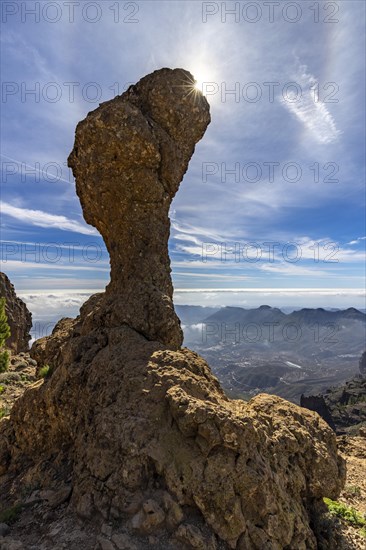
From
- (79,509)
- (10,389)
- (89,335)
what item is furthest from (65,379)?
(10,389)

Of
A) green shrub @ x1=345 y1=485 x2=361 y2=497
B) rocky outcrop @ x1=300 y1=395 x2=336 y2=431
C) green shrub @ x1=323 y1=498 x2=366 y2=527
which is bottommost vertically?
rocky outcrop @ x1=300 y1=395 x2=336 y2=431

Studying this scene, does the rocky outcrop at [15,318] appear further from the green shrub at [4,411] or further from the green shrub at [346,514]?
the green shrub at [346,514]

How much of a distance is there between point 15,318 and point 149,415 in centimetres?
7866

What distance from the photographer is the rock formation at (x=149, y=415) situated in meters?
8.34

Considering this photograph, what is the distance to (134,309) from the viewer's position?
44.7 feet

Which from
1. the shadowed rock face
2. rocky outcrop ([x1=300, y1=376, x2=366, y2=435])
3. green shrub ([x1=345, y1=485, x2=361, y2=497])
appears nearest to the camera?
the shadowed rock face

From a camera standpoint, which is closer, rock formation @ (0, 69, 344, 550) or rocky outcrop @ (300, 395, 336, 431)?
rock formation @ (0, 69, 344, 550)

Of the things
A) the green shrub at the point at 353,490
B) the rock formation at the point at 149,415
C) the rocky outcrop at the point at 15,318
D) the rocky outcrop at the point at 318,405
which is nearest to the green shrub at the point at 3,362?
the rock formation at the point at 149,415

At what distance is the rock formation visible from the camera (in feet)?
27.3

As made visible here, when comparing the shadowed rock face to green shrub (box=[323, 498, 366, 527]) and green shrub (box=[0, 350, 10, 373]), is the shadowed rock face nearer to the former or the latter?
green shrub (box=[323, 498, 366, 527])

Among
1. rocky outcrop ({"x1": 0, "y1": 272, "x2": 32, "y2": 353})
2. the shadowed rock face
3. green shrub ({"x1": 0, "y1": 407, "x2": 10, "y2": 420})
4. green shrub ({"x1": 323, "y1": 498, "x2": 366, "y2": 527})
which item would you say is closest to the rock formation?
the shadowed rock face

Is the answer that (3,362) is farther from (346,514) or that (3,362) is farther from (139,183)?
(346,514)

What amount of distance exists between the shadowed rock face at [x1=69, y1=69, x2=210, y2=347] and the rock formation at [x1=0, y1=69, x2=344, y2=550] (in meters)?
0.06

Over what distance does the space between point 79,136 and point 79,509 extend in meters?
14.4
